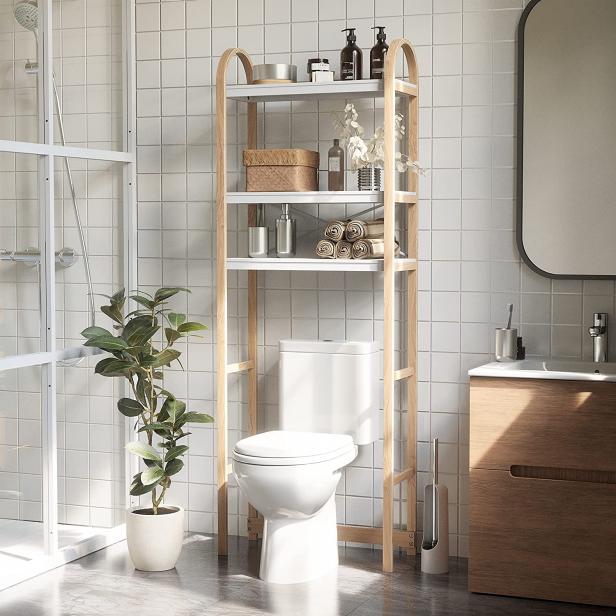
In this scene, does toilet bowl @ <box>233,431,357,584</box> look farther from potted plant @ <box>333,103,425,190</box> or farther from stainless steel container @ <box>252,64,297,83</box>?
stainless steel container @ <box>252,64,297,83</box>

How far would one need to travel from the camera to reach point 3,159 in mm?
3533

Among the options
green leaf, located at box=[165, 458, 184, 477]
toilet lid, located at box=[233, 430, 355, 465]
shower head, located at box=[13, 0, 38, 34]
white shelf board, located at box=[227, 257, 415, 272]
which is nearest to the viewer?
toilet lid, located at box=[233, 430, 355, 465]

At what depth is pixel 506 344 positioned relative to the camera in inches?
148

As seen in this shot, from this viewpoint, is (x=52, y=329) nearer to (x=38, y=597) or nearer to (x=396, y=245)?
(x=38, y=597)

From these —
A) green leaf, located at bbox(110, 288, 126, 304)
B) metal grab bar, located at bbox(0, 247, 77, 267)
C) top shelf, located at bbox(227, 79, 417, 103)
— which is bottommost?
green leaf, located at bbox(110, 288, 126, 304)

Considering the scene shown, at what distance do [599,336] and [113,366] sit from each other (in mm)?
1738

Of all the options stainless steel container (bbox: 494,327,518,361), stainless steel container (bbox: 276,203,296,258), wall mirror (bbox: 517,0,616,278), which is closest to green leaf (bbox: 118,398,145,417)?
stainless steel container (bbox: 276,203,296,258)

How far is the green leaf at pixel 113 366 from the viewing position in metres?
3.79

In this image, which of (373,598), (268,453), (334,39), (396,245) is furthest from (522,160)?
(373,598)

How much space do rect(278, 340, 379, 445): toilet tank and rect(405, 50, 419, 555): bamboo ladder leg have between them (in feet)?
0.43

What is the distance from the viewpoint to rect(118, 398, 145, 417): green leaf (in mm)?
3867

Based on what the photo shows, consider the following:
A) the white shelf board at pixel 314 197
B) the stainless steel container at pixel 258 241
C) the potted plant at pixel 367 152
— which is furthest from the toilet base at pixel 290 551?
the potted plant at pixel 367 152

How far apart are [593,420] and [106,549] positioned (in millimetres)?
1972

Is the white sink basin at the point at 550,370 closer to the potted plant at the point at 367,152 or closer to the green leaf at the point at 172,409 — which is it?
the potted plant at the point at 367,152
